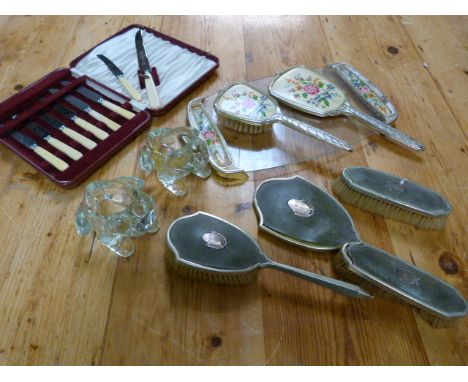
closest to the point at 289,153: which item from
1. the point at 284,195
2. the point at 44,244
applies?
the point at 284,195

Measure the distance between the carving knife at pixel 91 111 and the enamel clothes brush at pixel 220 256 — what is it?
0.73ft

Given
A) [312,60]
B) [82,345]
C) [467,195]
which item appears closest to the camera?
[82,345]

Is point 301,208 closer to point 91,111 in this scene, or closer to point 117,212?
point 117,212

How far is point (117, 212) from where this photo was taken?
0.44 meters

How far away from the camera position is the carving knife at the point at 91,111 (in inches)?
22.7

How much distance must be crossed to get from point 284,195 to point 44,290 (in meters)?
0.32

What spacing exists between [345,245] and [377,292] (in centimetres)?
6

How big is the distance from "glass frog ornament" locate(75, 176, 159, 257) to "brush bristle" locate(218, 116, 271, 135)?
7.7 inches

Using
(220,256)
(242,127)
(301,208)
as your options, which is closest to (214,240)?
(220,256)

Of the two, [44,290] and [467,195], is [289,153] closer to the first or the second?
[467,195]

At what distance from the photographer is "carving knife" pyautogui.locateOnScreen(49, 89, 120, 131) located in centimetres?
58

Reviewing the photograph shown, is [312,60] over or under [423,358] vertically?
over

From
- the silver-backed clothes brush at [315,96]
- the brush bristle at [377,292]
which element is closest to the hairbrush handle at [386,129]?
the silver-backed clothes brush at [315,96]

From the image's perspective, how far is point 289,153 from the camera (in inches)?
22.9
